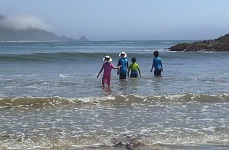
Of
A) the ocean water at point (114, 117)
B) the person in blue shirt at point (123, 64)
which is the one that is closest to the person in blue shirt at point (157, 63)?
the person in blue shirt at point (123, 64)

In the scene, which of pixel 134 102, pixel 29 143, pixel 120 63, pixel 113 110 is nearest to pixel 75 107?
pixel 113 110

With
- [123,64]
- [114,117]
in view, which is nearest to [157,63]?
[123,64]

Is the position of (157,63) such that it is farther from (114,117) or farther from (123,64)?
(114,117)

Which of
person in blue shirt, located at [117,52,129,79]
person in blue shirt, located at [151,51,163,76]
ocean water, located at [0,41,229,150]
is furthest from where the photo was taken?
person in blue shirt, located at [151,51,163,76]

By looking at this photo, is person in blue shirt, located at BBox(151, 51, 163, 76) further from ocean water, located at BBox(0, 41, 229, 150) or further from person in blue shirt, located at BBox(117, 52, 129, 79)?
ocean water, located at BBox(0, 41, 229, 150)

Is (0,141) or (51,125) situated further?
(51,125)

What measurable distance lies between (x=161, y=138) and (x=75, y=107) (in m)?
3.96

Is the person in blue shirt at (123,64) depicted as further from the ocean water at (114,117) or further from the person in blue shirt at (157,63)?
the person in blue shirt at (157,63)

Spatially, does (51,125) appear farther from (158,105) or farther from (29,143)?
(158,105)

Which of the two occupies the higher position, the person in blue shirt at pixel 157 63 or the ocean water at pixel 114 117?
the person in blue shirt at pixel 157 63

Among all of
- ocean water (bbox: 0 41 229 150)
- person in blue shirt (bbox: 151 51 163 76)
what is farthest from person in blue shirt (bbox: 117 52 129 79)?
person in blue shirt (bbox: 151 51 163 76)

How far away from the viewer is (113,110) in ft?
35.2

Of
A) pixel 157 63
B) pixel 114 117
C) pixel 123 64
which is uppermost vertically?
A: pixel 123 64

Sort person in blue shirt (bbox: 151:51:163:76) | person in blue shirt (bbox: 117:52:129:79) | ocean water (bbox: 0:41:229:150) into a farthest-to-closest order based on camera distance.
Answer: person in blue shirt (bbox: 151:51:163:76)
person in blue shirt (bbox: 117:52:129:79)
ocean water (bbox: 0:41:229:150)
